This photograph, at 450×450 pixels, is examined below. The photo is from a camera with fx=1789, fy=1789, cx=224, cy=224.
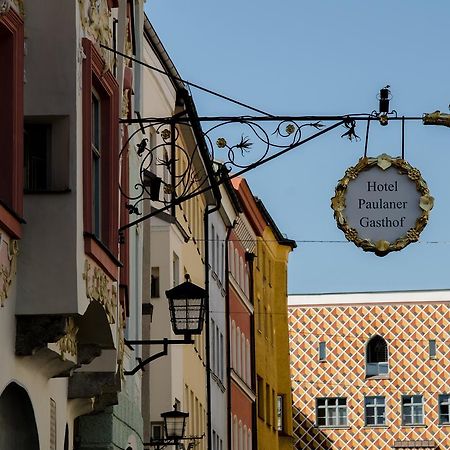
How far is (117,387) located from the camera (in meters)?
17.6

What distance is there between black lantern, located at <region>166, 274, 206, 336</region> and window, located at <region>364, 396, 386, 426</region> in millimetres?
62213

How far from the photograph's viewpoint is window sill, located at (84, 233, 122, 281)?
14.5m

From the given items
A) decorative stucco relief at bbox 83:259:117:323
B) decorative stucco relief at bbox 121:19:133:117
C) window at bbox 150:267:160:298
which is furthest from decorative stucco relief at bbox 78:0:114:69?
window at bbox 150:267:160:298

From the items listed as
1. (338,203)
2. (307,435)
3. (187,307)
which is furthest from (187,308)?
(307,435)

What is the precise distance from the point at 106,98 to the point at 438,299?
66337 mm

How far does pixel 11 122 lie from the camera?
1345 cm

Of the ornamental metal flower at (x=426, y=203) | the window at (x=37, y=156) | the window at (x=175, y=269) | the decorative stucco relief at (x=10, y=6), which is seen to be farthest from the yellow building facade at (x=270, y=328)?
the decorative stucco relief at (x=10, y=6)

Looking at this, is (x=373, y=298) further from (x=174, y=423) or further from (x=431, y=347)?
(x=174, y=423)

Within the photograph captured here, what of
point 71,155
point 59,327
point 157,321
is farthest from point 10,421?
point 157,321

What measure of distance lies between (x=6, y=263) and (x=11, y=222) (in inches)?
12.2

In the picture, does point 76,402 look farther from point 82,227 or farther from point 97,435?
point 82,227

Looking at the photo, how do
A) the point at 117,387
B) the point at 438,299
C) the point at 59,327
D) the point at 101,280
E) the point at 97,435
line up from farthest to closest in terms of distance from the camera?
1. the point at 438,299
2. the point at 97,435
3. the point at 117,387
4. the point at 101,280
5. the point at 59,327

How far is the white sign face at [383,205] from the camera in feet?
63.0

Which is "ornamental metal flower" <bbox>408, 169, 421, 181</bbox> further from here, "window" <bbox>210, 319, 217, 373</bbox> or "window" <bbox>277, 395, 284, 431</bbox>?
"window" <bbox>277, 395, 284, 431</bbox>
